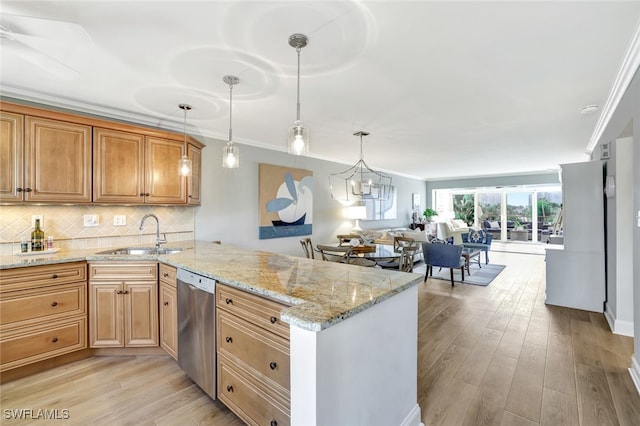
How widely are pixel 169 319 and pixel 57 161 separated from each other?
1784 mm

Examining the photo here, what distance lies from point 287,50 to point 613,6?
191 centimetres

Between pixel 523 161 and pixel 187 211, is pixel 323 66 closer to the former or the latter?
pixel 187 211

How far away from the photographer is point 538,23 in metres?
1.73

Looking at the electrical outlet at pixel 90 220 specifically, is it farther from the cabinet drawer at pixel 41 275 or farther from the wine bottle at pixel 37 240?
the cabinet drawer at pixel 41 275

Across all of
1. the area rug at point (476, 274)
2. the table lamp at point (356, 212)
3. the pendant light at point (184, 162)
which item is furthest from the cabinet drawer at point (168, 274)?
the area rug at point (476, 274)

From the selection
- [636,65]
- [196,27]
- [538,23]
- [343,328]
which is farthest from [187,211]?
[636,65]

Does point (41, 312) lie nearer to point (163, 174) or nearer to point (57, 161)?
point (57, 161)

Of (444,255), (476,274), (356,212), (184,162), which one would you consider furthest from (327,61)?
(476,274)

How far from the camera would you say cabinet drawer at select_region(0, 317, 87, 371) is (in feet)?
7.28

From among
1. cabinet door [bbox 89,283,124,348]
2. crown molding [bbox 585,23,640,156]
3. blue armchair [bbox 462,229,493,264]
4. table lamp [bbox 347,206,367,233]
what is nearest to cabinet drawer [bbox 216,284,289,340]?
cabinet door [bbox 89,283,124,348]

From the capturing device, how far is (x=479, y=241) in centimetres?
709

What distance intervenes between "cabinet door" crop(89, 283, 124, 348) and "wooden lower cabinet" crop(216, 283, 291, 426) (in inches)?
52.4

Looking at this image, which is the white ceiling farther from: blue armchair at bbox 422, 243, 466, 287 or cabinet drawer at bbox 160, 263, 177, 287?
blue armchair at bbox 422, 243, 466, 287

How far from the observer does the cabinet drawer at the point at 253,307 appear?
1.47 m
